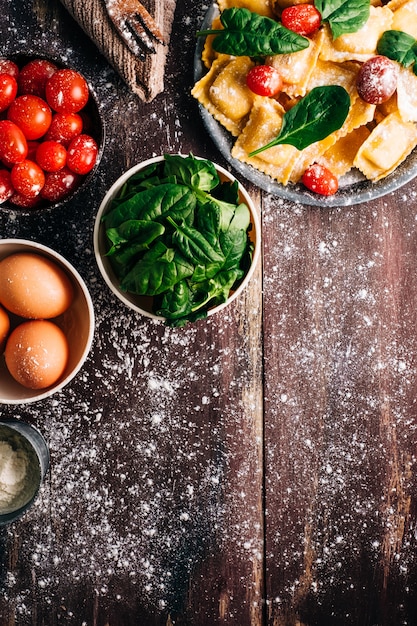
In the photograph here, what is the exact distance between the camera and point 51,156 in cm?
137

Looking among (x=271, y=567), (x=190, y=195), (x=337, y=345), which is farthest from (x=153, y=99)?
(x=271, y=567)

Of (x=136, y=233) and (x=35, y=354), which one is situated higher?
(x=136, y=233)

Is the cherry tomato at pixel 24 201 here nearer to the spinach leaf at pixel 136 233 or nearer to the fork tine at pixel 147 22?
the spinach leaf at pixel 136 233

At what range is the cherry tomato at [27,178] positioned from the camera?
1349 mm

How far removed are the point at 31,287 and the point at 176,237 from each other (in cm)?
31

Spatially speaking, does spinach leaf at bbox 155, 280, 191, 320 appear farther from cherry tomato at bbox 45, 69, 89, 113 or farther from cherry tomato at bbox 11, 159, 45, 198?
cherry tomato at bbox 45, 69, 89, 113

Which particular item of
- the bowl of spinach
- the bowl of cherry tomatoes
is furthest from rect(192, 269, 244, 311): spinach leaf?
the bowl of cherry tomatoes

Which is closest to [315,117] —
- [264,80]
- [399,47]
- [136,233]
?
[264,80]

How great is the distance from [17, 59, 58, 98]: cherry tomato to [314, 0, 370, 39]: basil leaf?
23.7 inches

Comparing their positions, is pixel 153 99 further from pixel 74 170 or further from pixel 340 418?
pixel 340 418

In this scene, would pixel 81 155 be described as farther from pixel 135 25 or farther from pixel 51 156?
pixel 135 25

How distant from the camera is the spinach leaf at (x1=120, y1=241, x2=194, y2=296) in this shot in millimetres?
1251

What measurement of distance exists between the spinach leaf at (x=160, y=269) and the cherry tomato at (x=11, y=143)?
35 cm

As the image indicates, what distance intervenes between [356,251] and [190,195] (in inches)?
20.7
